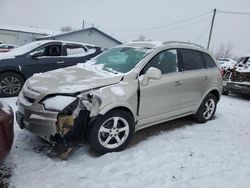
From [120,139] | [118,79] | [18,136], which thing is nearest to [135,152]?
[120,139]

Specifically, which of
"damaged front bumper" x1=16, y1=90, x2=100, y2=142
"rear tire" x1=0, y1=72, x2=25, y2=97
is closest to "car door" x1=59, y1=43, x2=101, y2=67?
"rear tire" x1=0, y1=72, x2=25, y2=97

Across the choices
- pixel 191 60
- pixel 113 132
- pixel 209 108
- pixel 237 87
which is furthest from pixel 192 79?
pixel 237 87

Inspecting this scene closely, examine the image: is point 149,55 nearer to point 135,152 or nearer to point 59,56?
point 135,152

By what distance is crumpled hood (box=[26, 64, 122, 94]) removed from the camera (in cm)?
399

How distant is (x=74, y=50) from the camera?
8742 millimetres

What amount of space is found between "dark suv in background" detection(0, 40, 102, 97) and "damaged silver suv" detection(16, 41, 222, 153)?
299cm

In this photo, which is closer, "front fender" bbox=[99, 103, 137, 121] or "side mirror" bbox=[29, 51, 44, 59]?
"front fender" bbox=[99, 103, 137, 121]

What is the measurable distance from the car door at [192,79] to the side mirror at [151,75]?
3.15ft

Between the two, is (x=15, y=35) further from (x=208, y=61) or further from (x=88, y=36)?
(x=208, y=61)

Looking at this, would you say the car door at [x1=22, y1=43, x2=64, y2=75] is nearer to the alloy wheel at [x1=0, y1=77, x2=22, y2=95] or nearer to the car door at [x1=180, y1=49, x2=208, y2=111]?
the alloy wheel at [x1=0, y1=77, x2=22, y2=95]

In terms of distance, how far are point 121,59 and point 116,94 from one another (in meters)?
1.09

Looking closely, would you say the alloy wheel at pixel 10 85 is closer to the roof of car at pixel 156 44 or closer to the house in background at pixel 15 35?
the roof of car at pixel 156 44

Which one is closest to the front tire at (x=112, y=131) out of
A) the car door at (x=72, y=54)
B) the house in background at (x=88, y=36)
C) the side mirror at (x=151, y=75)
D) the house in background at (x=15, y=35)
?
the side mirror at (x=151, y=75)

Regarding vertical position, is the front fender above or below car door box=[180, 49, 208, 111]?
below
